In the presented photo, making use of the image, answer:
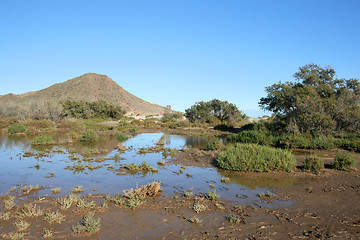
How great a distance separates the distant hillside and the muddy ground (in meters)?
75.7

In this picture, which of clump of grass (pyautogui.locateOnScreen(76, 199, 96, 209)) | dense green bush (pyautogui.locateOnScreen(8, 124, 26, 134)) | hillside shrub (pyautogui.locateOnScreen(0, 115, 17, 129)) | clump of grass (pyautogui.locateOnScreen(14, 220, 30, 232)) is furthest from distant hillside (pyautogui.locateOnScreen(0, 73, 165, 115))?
clump of grass (pyautogui.locateOnScreen(14, 220, 30, 232))

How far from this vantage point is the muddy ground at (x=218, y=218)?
600 centimetres

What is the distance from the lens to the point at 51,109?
133 feet

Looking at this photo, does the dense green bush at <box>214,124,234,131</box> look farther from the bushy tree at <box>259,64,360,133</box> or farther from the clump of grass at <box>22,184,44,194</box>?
the clump of grass at <box>22,184,44,194</box>

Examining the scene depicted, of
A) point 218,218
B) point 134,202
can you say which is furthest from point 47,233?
point 218,218

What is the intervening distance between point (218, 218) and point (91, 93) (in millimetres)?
90609

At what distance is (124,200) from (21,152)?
12.6 meters

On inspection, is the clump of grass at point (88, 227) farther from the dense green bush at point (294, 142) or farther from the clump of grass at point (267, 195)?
the dense green bush at point (294, 142)

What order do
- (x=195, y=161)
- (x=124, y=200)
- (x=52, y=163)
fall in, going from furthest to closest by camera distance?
1. (x=195, y=161)
2. (x=52, y=163)
3. (x=124, y=200)

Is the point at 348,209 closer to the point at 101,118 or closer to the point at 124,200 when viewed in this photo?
the point at 124,200

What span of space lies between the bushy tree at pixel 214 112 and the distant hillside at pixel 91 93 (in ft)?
124

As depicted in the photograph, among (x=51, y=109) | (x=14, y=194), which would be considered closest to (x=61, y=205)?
(x=14, y=194)

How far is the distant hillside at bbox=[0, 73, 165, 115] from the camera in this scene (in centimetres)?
8594

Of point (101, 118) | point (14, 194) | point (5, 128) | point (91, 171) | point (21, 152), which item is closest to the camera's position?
point (14, 194)
